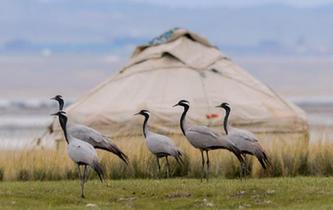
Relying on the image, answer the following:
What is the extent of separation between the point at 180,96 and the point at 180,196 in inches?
406

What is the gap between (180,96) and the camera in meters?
26.8

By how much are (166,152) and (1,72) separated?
8676cm

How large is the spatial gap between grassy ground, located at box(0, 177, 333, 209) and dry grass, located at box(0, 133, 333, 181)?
2.85 meters

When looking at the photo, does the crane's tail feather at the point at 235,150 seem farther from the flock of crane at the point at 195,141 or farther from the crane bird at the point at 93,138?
the crane bird at the point at 93,138

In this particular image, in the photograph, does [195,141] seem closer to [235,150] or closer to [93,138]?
[235,150]

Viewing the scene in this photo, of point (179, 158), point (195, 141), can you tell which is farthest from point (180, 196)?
point (179, 158)

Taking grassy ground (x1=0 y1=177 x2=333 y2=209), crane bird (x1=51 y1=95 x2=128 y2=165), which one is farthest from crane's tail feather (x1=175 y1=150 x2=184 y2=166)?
grassy ground (x1=0 y1=177 x2=333 y2=209)

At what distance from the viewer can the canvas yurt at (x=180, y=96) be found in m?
26.2

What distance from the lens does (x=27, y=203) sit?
1614 cm

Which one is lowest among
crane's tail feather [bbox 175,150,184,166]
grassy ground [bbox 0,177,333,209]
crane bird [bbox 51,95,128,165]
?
grassy ground [bbox 0,177,333,209]

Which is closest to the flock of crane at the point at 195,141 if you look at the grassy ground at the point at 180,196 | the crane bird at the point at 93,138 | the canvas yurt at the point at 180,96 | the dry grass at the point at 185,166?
the crane bird at the point at 93,138

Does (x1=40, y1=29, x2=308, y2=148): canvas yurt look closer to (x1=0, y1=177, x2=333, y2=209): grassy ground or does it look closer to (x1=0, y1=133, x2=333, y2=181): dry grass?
(x1=0, y1=133, x2=333, y2=181): dry grass

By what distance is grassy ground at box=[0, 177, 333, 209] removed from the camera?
15945mm

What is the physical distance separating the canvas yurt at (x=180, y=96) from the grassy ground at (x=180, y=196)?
808cm
